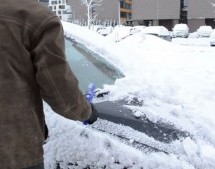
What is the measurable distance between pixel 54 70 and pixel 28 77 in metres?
0.11

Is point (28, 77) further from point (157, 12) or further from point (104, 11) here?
point (104, 11)

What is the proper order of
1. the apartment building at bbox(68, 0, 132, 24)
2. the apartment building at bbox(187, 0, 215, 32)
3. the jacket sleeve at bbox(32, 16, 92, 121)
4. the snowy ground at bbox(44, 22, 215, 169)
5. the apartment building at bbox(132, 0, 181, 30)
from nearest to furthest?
the jacket sleeve at bbox(32, 16, 92, 121) → the snowy ground at bbox(44, 22, 215, 169) → the apartment building at bbox(187, 0, 215, 32) → the apartment building at bbox(132, 0, 181, 30) → the apartment building at bbox(68, 0, 132, 24)

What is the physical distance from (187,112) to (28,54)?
1.17 metres

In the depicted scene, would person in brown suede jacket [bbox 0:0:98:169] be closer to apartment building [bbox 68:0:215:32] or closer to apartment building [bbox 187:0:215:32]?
apartment building [bbox 68:0:215:32]

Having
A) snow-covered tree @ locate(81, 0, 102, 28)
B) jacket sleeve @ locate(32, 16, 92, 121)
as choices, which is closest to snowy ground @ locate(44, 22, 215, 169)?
jacket sleeve @ locate(32, 16, 92, 121)

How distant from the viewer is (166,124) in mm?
2260

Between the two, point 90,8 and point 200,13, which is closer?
point 90,8

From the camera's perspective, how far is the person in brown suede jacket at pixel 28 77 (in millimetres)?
1567

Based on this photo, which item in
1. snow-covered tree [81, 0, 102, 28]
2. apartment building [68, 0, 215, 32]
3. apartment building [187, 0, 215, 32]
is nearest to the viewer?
snow-covered tree [81, 0, 102, 28]

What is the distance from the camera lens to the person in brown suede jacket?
1.57 metres

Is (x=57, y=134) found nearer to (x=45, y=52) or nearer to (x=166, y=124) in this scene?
(x=166, y=124)

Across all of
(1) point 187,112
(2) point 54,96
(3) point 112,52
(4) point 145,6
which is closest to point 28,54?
(2) point 54,96

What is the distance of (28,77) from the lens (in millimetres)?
1624

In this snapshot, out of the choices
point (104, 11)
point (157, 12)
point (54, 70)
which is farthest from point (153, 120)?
point (104, 11)
